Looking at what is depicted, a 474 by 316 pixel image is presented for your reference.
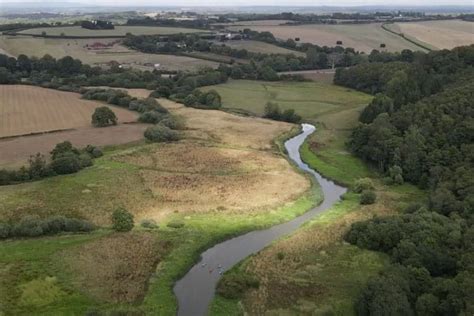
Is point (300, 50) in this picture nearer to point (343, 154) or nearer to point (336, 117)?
point (336, 117)

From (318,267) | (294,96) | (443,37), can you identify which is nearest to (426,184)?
(318,267)

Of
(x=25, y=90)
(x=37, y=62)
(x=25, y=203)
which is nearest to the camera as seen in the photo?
(x=25, y=203)

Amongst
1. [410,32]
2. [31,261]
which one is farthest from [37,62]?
[410,32]

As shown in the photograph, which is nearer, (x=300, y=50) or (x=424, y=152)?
(x=424, y=152)

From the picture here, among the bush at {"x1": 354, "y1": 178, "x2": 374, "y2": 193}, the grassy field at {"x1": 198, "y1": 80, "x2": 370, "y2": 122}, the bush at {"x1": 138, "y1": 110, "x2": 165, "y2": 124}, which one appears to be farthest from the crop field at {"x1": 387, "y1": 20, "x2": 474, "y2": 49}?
the bush at {"x1": 354, "y1": 178, "x2": 374, "y2": 193}

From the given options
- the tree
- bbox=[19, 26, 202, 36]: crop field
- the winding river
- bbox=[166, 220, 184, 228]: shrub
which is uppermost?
bbox=[19, 26, 202, 36]: crop field

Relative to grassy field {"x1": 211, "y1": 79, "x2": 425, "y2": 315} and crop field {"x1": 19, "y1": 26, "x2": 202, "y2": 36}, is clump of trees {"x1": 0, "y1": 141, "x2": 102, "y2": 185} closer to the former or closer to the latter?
grassy field {"x1": 211, "y1": 79, "x2": 425, "y2": 315}
